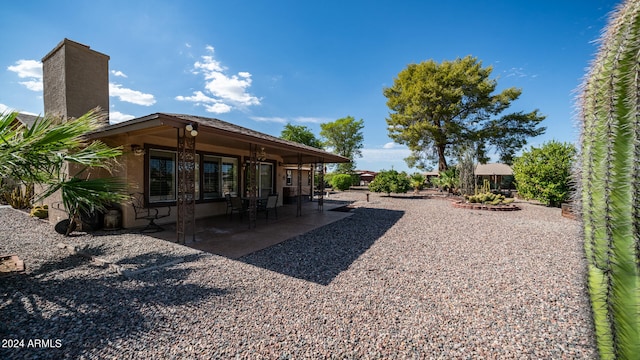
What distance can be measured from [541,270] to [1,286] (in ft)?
28.8

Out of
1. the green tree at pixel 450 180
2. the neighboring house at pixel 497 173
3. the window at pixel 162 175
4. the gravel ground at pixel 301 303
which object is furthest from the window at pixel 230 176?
the neighboring house at pixel 497 173

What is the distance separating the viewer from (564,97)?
1689 millimetres

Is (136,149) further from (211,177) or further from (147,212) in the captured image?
(211,177)

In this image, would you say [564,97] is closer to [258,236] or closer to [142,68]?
[258,236]

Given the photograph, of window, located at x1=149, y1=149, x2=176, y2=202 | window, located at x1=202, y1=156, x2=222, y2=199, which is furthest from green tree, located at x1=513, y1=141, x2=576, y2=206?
window, located at x1=149, y1=149, x2=176, y2=202

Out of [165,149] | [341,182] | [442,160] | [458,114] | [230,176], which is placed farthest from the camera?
[341,182]

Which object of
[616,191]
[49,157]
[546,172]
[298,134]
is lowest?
[616,191]

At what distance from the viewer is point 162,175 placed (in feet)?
26.9

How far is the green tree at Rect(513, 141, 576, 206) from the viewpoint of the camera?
12.1m

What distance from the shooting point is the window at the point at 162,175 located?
7938 millimetres

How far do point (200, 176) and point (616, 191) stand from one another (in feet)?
32.7

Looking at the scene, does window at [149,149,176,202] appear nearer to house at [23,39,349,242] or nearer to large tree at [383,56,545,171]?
house at [23,39,349,242]

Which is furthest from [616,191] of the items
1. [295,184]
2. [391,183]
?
[295,184]

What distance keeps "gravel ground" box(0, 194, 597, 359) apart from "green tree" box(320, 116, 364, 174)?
40.6 metres
